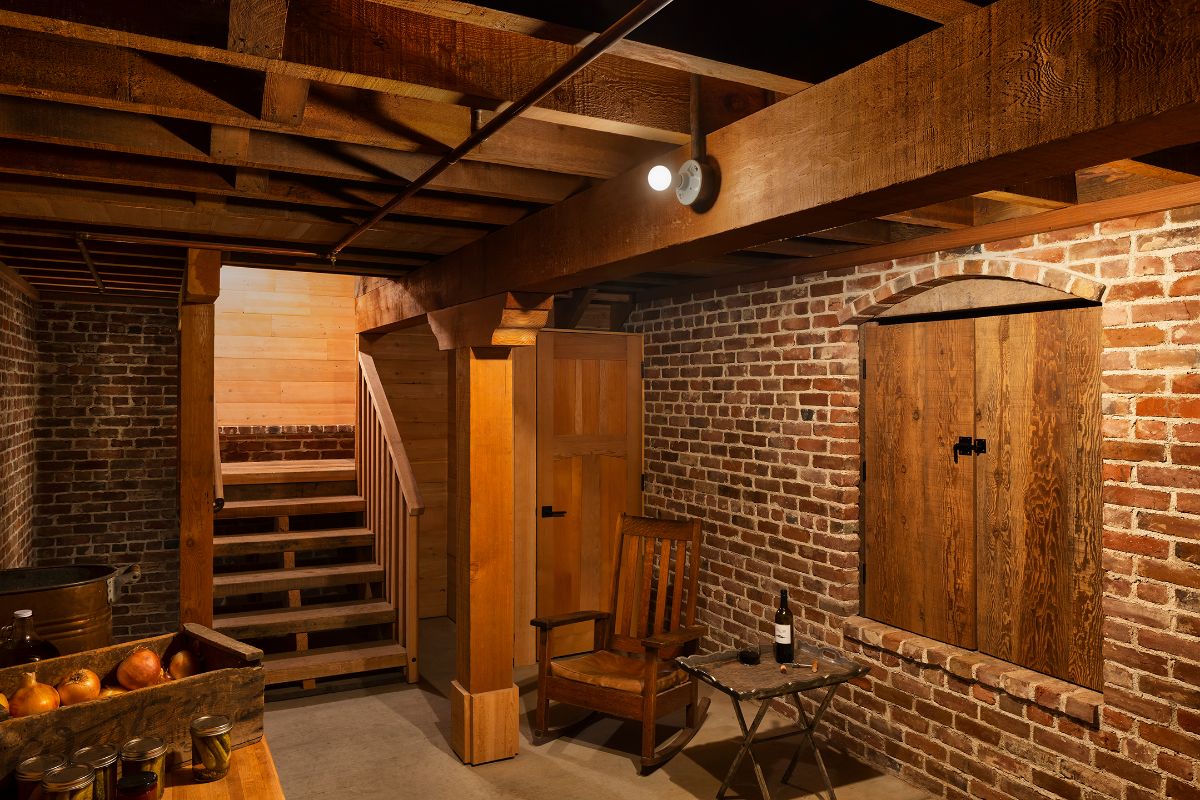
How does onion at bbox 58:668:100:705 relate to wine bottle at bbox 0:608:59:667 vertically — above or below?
below

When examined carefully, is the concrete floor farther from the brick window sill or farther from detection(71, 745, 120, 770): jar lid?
detection(71, 745, 120, 770): jar lid

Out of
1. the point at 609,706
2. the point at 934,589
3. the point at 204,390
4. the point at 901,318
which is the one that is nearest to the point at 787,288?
the point at 901,318

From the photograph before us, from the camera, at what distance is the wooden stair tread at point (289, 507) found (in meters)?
5.36

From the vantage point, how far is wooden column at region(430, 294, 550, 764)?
3824mm

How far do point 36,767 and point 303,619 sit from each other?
10.4 ft

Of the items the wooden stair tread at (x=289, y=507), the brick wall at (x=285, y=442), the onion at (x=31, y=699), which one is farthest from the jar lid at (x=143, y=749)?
the brick wall at (x=285, y=442)

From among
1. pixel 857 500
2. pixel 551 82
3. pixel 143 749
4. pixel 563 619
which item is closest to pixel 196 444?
pixel 563 619

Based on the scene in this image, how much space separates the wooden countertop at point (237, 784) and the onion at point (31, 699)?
0.34 metres

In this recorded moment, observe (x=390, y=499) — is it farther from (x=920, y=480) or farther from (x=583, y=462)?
(x=920, y=480)

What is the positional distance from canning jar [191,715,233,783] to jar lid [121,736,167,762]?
13cm

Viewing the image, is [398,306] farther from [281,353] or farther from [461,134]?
[461,134]

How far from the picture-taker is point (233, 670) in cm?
225

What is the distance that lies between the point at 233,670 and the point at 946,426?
2882 millimetres

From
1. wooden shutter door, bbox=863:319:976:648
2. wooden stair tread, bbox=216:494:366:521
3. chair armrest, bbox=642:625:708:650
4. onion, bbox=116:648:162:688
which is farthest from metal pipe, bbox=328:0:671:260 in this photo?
wooden stair tread, bbox=216:494:366:521
